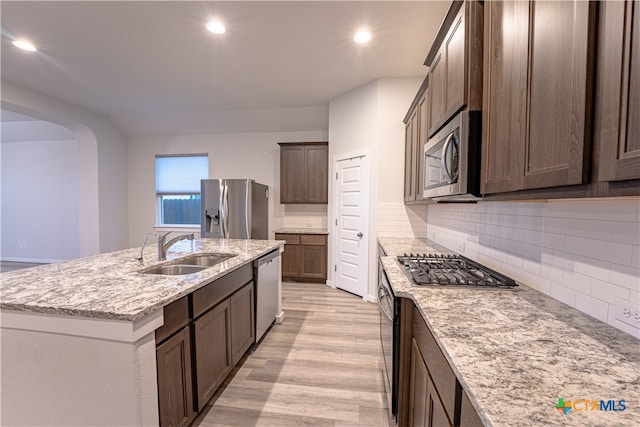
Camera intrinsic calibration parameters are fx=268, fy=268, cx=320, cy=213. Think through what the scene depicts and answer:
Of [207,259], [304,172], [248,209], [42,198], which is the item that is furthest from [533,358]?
[42,198]

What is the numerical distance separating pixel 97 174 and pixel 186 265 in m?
4.39

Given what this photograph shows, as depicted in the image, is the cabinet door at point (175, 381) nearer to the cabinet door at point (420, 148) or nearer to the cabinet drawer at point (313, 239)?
the cabinet door at point (420, 148)

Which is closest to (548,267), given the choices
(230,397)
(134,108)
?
(230,397)

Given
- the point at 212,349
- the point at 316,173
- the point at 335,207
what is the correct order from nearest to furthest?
the point at 212,349 < the point at 335,207 < the point at 316,173

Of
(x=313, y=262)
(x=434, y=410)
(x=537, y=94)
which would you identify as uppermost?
(x=537, y=94)

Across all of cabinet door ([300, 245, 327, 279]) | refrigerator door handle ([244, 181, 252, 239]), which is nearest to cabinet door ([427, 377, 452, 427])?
cabinet door ([300, 245, 327, 279])

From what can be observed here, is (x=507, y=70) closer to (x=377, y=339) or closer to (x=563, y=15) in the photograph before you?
(x=563, y=15)

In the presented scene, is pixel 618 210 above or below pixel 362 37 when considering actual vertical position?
below

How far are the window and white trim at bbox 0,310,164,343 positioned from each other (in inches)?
187

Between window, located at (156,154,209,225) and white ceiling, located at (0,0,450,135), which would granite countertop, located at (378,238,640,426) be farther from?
window, located at (156,154,209,225)

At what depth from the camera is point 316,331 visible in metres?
2.83

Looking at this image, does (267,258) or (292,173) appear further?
(292,173)

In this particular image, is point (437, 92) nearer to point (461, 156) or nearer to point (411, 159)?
point (461, 156)

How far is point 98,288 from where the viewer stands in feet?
4.39
